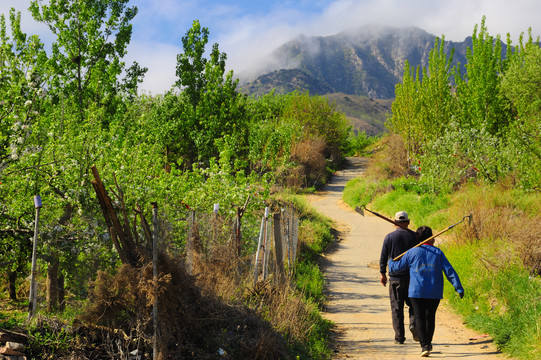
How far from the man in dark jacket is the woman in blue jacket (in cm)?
31

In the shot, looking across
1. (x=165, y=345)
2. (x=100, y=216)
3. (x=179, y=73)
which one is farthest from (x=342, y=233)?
(x=165, y=345)

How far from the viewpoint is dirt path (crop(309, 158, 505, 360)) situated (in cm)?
749

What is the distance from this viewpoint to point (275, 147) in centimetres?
1844

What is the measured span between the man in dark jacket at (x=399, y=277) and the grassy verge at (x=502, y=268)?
140cm

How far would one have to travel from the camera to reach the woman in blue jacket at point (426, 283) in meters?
6.80

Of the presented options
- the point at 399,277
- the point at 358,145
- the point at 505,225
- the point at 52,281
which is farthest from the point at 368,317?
the point at 358,145

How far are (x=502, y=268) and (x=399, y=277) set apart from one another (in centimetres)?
306

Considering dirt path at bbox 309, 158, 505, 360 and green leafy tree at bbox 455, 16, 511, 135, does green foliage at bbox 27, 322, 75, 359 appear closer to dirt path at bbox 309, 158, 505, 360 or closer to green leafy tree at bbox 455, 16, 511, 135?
dirt path at bbox 309, 158, 505, 360

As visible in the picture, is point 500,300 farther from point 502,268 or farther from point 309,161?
point 309,161

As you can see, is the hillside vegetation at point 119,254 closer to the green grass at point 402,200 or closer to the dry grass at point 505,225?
the dry grass at point 505,225

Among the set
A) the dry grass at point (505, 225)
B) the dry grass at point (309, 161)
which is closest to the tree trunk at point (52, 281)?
the dry grass at point (505, 225)

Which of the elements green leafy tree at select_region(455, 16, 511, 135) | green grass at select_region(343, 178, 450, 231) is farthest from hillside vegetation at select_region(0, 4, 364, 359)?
green leafy tree at select_region(455, 16, 511, 135)

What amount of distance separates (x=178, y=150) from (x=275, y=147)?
4432 mm

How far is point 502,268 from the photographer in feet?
31.0
